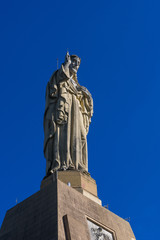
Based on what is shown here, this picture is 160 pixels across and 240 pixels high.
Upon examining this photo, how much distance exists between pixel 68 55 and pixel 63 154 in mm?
3759

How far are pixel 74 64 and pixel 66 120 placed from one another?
8.11 ft

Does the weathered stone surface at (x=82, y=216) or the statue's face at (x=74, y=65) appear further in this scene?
the statue's face at (x=74, y=65)

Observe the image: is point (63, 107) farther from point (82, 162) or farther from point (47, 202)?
point (47, 202)

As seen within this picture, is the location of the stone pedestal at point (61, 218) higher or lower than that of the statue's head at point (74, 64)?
lower

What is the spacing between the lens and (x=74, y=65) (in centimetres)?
1251

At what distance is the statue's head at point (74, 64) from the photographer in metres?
12.4

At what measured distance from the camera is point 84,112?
472 inches

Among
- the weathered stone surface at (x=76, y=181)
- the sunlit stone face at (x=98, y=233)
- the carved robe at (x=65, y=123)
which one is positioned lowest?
the sunlit stone face at (x=98, y=233)

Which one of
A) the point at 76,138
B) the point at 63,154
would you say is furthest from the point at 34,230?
the point at 76,138

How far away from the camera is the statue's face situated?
12391 millimetres

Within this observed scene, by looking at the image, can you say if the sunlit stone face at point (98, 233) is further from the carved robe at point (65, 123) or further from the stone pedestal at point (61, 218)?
the carved robe at point (65, 123)

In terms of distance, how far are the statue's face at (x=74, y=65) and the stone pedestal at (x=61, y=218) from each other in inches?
155

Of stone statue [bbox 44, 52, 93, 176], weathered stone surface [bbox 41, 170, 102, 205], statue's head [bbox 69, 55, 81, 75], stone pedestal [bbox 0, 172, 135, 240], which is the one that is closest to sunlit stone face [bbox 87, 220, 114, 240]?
stone pedestal [bbox 0, 172, 135, 240]

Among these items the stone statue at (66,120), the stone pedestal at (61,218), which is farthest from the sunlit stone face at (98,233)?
the stone statue at (66,120)
